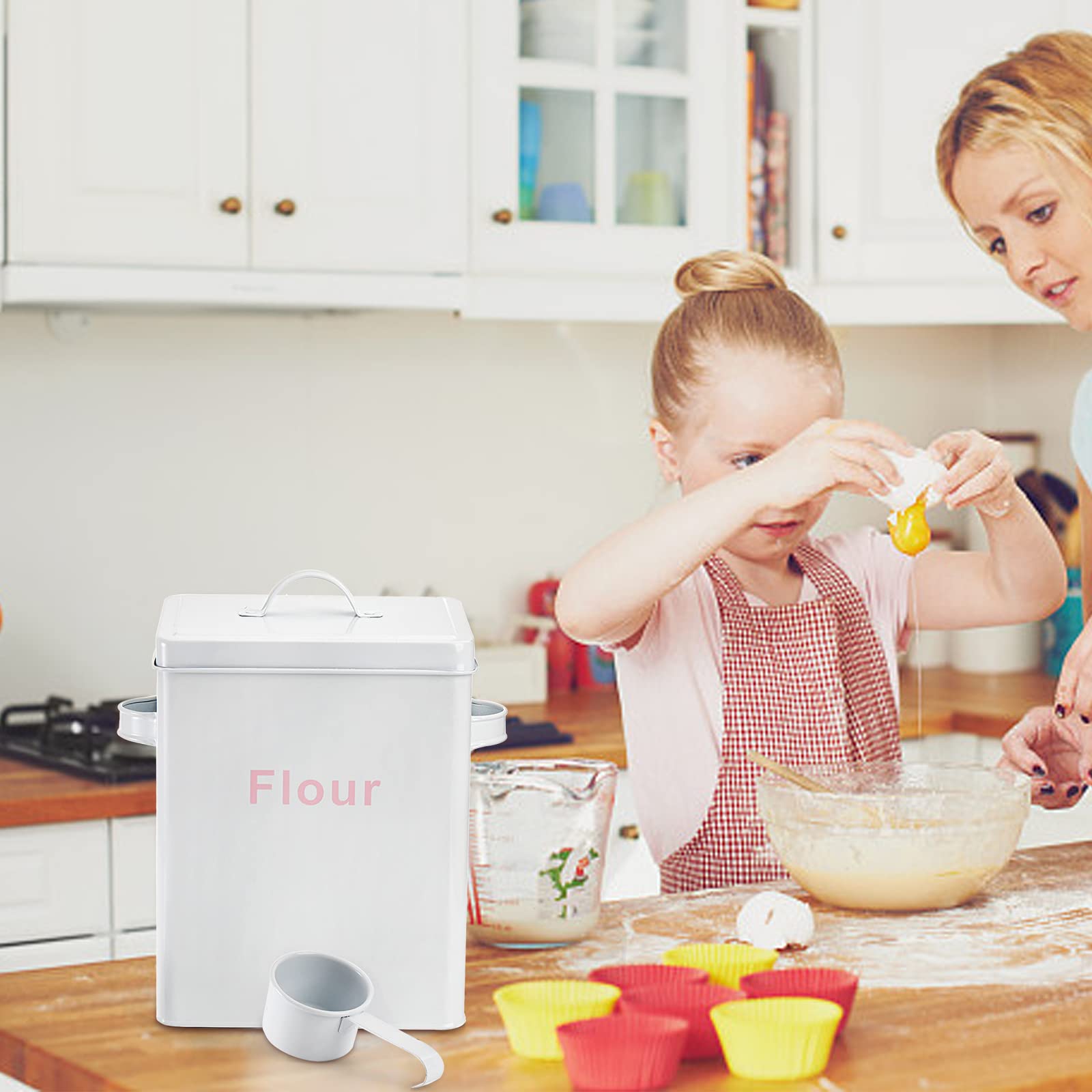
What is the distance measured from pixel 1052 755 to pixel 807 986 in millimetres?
681

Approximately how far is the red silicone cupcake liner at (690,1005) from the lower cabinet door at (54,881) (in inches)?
56.4

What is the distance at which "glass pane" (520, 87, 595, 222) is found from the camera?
9.71 ft

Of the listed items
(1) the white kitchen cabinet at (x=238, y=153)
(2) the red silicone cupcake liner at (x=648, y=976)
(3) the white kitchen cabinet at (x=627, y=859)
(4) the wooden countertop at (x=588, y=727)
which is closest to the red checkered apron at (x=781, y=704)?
(2) the red silicone cupcake liner at (x=648, y=976)

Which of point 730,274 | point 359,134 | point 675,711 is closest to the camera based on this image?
point 675,711

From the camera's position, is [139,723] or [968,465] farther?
[968,465]

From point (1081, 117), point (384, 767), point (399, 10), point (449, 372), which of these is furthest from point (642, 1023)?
point (449, 372)

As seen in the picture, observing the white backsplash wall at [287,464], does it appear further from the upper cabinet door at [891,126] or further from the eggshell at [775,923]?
the eggshell at [775,923]

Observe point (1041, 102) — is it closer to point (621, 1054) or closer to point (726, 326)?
point (726, 326)

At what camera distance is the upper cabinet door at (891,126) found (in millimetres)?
3186

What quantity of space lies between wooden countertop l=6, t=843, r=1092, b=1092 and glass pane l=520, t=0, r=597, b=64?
179 cm

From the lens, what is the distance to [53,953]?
7.99 ft

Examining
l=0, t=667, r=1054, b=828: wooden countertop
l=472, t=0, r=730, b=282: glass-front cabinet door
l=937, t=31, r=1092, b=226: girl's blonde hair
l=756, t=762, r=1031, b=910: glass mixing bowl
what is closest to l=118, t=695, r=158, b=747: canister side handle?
l=756, t=762, r=1031, b=910: glass mixing bowl

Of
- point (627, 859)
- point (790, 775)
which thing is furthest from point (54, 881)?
point (790, 775)

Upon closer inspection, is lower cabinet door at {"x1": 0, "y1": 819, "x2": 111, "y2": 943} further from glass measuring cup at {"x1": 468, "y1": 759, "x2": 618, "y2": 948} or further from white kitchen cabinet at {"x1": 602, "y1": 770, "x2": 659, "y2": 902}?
glass measuring cup at {"x1": 468, "y1": 759, "x2": 618, "y2": 948}
